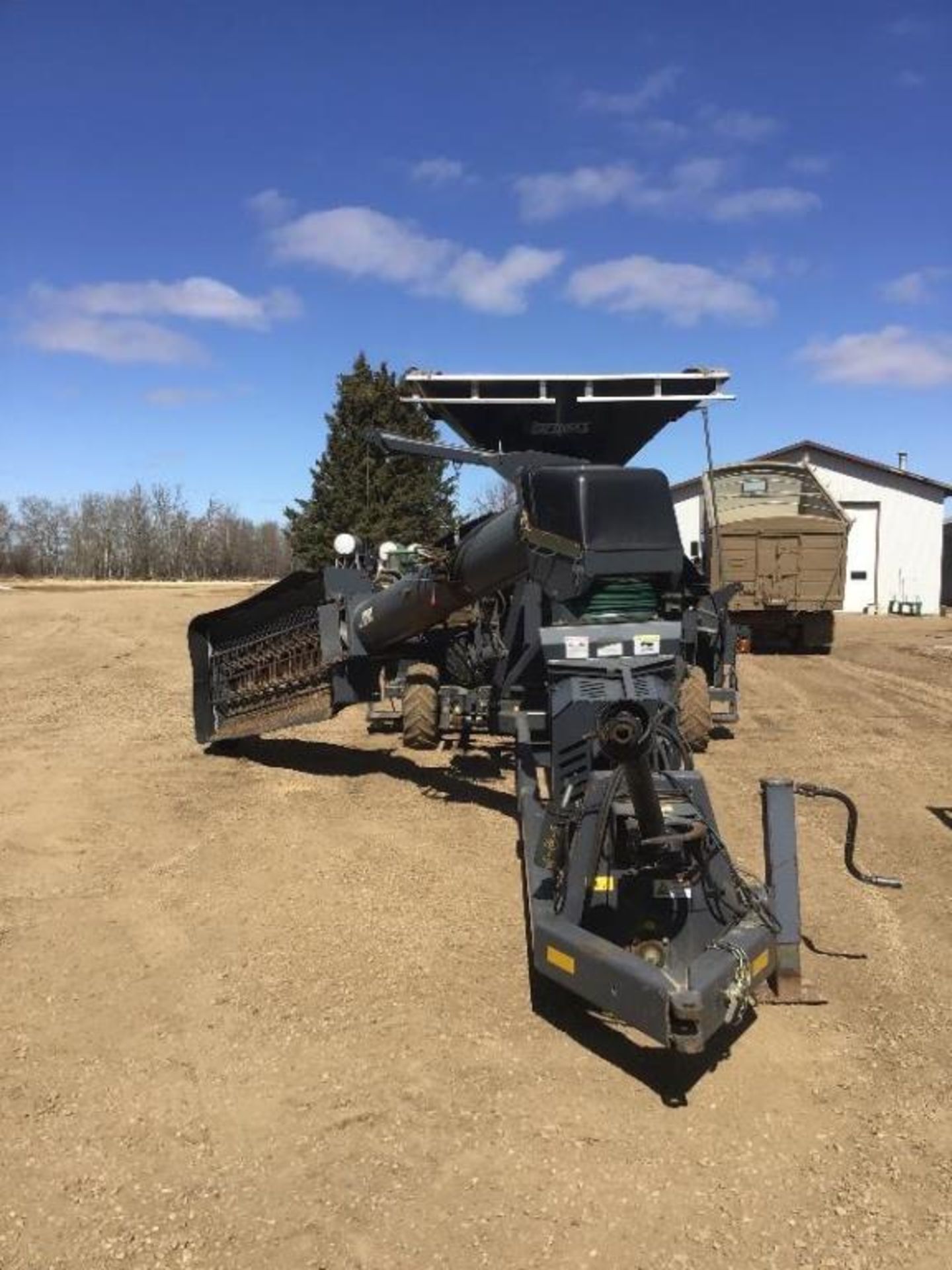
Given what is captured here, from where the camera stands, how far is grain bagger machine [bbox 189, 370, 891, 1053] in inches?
161

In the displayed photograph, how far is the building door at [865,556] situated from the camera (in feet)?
108

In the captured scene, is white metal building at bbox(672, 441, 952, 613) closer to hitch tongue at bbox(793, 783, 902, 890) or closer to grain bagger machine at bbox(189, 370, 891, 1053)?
grain bagger machine at bbox(189, 370, 891, 1053)

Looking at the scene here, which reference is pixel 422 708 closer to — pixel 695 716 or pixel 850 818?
pixel 695 716

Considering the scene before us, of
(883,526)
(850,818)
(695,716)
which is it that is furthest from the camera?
(883,526)

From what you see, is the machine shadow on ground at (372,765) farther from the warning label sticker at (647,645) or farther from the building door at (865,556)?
the building door at (865,556)

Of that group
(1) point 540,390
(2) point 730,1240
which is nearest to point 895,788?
(1) point 540,390

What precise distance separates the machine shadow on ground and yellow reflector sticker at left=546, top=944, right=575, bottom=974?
3.79 meters

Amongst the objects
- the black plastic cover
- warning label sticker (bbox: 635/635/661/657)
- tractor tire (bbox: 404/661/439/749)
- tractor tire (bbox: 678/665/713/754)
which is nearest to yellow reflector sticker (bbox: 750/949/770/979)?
warning label sticker (bbox: 635/635/661/657)

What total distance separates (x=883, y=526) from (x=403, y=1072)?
3188 centimetres

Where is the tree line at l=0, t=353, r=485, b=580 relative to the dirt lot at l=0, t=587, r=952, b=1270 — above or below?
above

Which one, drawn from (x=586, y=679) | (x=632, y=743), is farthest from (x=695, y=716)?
(x=632, y=743)

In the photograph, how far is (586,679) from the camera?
5379 millimetres

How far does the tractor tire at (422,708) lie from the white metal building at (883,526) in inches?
914

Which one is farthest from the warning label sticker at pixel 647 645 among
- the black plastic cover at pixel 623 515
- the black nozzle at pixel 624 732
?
the black nozzle at pixel 624 732
